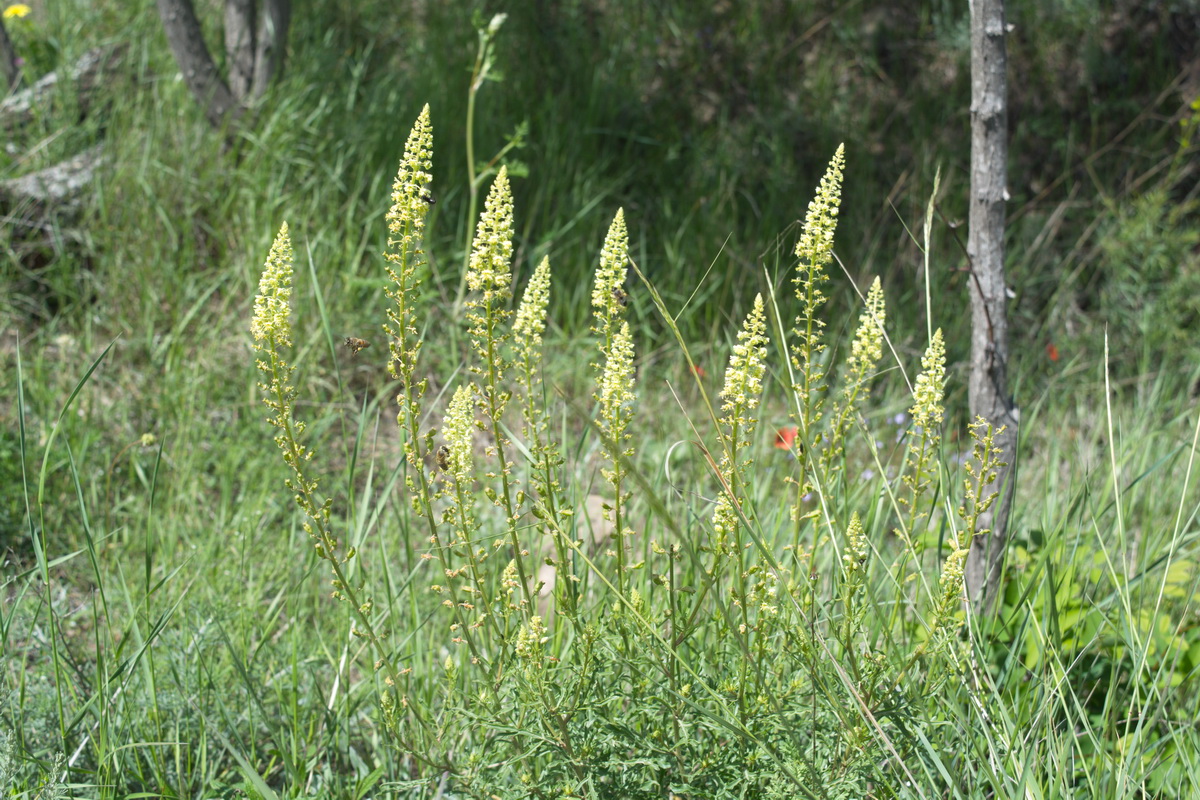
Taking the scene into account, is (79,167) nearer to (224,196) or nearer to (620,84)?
(224,196)

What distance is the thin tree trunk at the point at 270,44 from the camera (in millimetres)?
4551

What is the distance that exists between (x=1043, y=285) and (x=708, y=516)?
3.33 metres

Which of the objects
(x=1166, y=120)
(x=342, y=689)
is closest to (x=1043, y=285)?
(x=1166, y=120)

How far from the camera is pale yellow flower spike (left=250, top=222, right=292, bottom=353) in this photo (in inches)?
60.1

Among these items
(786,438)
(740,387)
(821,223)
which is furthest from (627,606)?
(786,438)

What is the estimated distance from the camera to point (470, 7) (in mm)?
5691

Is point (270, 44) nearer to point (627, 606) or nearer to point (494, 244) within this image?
point (494, 244)

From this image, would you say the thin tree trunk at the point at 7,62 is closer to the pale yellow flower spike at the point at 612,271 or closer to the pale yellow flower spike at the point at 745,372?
the pale yellow flower spike at the point at 612,271

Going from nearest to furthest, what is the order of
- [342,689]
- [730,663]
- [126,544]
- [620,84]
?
1. [730,663]
2. [342,689]
3. [126,544]
4. [620,84]

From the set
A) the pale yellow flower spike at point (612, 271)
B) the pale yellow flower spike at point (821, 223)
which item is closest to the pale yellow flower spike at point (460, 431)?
the pale yellow flower spike at point (612, 271)

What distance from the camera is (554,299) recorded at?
14.5 ft

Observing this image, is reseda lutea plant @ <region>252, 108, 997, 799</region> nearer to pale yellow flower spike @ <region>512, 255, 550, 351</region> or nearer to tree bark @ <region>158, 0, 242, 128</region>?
pale yellow flower spike @ <region>512, 255, 550, 351</region>

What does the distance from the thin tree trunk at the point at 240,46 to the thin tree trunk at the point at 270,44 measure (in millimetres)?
42

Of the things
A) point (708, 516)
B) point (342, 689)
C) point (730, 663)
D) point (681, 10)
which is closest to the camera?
point (730, 663)
